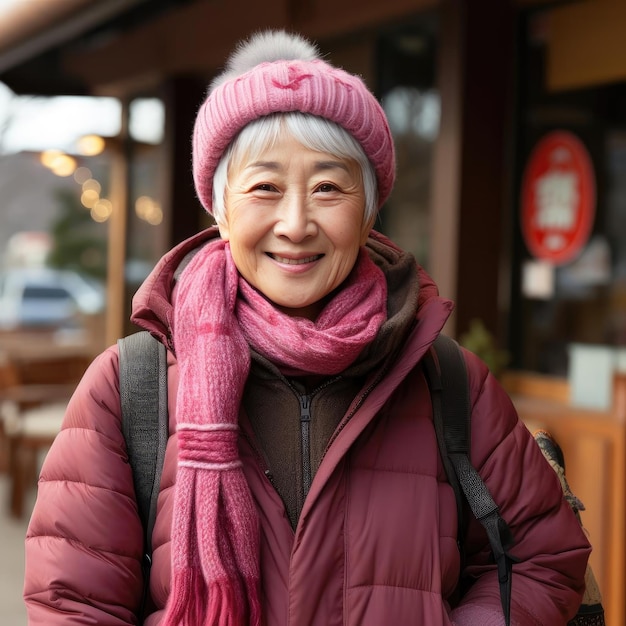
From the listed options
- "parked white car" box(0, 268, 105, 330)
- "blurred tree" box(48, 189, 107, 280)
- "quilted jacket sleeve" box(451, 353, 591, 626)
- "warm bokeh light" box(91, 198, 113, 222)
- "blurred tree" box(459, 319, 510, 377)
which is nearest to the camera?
"quilted jacket sleeve" box(451, 353, 591, 626)

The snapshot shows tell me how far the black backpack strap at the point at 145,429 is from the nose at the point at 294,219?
371 mm

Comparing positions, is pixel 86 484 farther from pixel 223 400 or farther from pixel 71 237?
pixel 71 237

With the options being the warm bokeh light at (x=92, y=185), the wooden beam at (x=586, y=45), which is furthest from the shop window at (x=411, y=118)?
the warm bokeh light at (x=92, y=185)

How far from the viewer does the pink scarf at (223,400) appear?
1.71 meters

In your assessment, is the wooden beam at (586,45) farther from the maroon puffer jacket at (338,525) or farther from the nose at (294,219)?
the nose at (294,219)

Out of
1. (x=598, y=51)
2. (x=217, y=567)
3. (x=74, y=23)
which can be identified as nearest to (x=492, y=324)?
(x=598, y=51)

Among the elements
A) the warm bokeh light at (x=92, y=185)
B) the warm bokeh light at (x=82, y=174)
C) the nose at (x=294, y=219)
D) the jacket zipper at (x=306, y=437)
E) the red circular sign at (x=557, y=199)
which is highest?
the warm bokeh light at (x=82, y=174)

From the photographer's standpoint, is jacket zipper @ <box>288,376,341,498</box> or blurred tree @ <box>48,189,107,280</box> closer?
jacket zipper @ <box>288,376,341,498</box>

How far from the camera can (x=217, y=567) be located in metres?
1.70

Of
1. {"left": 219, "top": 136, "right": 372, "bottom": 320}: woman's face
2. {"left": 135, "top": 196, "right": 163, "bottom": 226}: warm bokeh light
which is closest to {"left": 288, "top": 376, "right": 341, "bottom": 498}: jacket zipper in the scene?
{"left": 219, "top": 136, "right": 372, "bottom": 320}: woman's face

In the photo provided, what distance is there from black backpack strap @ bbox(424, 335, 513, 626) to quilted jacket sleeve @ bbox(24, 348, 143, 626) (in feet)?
2.01

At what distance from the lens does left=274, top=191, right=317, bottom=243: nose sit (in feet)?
5.96

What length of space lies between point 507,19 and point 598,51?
55 cm

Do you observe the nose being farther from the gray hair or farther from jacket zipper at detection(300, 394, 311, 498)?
jacket zipper at detection(300, 394, 311, 498)
